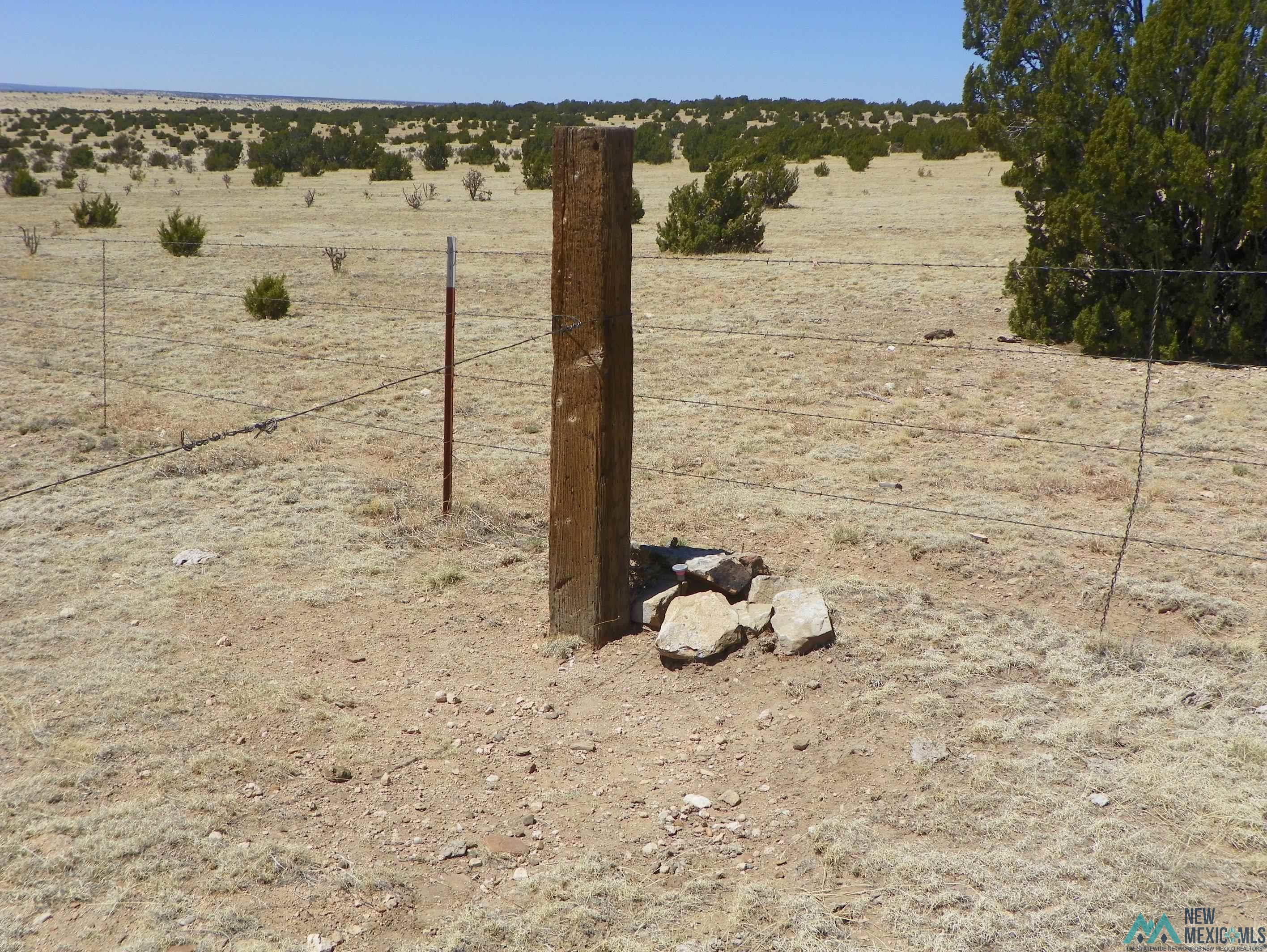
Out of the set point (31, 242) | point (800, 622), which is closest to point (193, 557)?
point (800, 622)

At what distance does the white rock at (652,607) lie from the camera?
497 centimetres

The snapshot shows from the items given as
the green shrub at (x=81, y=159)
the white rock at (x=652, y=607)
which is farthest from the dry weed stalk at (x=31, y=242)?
the green shrub at (x=81, y=159)

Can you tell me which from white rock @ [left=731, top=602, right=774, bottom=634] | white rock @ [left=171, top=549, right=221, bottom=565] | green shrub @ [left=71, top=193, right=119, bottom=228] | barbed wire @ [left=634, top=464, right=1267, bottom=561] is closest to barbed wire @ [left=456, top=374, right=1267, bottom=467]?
barbed wire @ [left=634, top=464, right=1267, bottom=561]

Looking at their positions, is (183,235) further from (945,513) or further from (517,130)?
(517,130)

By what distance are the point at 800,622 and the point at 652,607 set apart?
27.9 inches

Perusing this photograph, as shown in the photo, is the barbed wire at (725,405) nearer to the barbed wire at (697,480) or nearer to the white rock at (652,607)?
the barbed wire at (697,480)

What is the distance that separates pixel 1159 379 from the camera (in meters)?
9.36

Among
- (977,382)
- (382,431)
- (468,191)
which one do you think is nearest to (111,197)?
(468,191)

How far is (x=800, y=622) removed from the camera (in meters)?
4.64

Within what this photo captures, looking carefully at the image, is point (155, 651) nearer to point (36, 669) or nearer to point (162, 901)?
point (36, 669)

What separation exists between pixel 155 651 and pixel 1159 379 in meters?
8.16

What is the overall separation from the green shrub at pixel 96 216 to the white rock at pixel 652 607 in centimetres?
1820

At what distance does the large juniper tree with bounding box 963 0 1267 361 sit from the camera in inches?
367

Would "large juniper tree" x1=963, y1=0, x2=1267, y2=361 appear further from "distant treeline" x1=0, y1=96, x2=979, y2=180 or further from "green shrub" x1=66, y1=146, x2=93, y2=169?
"green shrub" x1=66, y1=146, x2=93, y2=169
